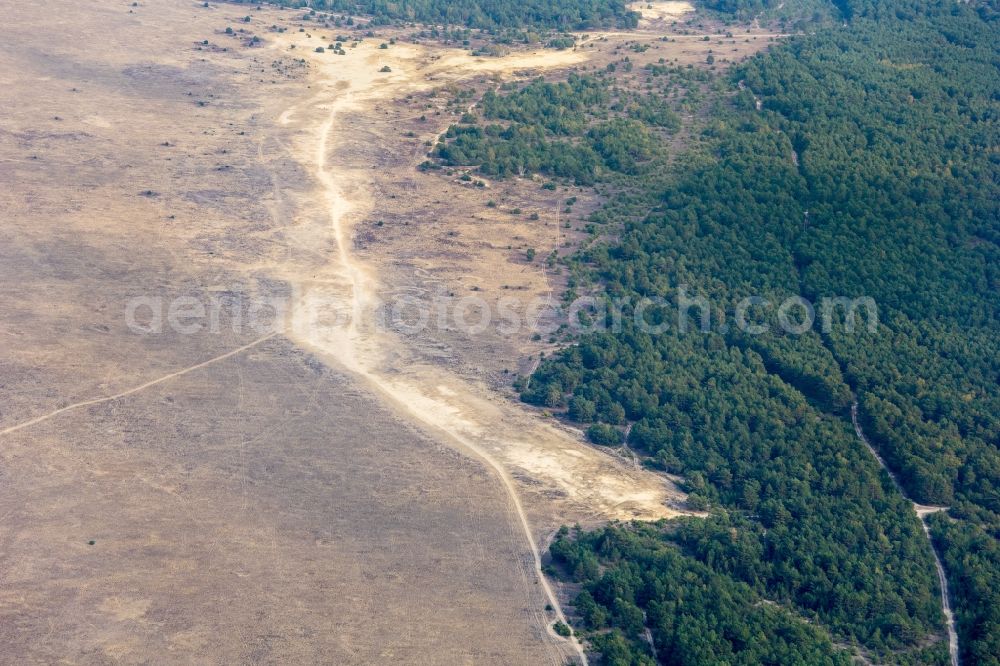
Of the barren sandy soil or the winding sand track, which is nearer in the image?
the barren sandy soil

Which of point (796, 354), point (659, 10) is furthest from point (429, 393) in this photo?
point (659, 10)

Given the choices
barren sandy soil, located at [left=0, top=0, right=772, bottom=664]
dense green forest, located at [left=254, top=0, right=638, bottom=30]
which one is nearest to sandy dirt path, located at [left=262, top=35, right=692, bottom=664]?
barren sandy soil, located at [left=0, top=0, right=772, bottom=664]

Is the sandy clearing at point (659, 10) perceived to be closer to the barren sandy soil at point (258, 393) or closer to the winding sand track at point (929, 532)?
the barren sandy soil at point (258, 393)

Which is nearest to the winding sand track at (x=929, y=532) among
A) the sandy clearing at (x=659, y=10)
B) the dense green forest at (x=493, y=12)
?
the dense green forest at (x=493, y=12)

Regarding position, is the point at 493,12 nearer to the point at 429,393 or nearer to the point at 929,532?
the point at 429,393

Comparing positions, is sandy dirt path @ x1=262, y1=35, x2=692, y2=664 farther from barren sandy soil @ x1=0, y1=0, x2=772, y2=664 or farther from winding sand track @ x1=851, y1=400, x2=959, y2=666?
winding sand track @ x1=851, y1=400, x2=959, y2=666

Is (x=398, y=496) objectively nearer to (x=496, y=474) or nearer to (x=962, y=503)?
(x=496, y=474)
